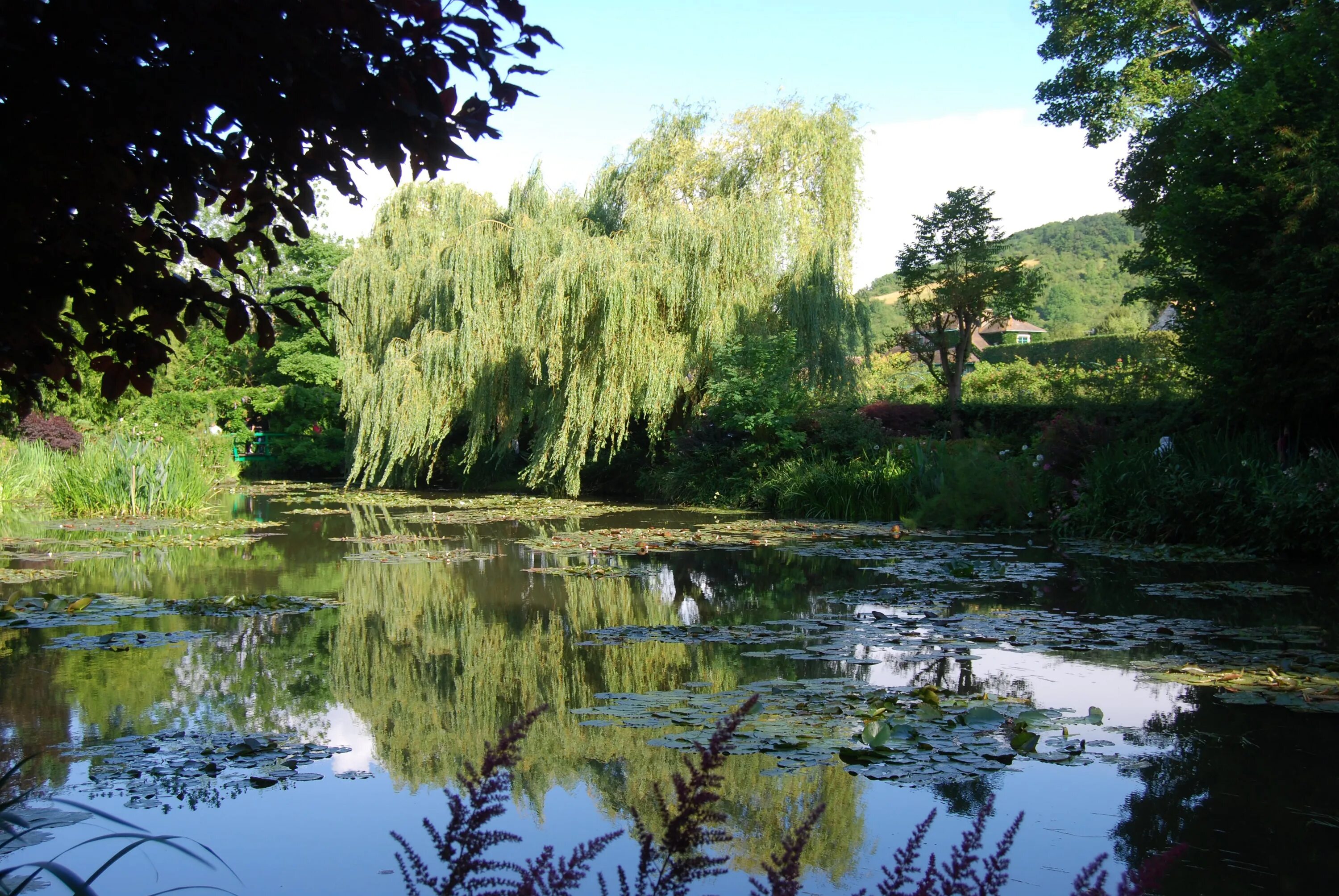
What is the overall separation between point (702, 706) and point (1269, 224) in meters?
9.45

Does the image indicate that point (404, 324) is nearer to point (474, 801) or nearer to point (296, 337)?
point (296, 337)

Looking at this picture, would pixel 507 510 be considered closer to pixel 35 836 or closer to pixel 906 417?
pixel 906 417

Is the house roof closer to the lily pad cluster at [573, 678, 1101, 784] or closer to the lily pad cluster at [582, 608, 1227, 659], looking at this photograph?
the lily pad cluster at [582, 608, 1227, 659]

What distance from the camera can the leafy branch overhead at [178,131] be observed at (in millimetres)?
2250

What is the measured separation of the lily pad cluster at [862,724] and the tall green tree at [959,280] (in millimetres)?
26748

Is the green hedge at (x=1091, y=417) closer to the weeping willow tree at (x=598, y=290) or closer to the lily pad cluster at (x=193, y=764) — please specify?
the weeping willow tree at (x=598, y=290)

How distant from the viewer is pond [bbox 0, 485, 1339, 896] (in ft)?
10.6

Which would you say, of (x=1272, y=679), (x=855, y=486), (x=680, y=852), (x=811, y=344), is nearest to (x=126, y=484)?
(x=855, y=486)

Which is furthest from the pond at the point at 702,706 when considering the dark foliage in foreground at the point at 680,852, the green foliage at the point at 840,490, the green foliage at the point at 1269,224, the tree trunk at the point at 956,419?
the tree trunk at the point at 956,419

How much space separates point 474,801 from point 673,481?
15.6m

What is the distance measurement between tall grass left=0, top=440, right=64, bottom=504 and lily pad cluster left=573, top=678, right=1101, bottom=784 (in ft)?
48.7

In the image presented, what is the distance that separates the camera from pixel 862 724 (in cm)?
425

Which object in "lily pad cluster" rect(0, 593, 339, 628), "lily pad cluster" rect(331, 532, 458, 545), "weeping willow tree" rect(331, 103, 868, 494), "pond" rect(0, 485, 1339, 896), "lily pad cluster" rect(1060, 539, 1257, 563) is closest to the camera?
"pond" rect(0, 485, 1339, 896)

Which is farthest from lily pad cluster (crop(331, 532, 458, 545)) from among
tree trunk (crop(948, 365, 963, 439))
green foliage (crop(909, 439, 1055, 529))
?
tree trunk (crop(948, 365, 963, 439))
